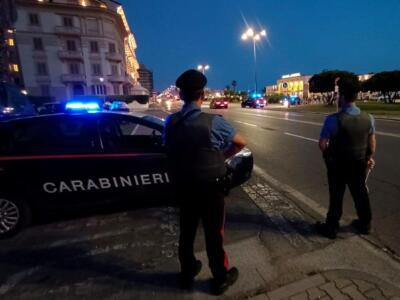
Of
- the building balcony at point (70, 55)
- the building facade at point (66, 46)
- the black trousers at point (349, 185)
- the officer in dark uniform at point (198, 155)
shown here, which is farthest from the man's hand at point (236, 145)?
the building balcony at point (70, 55)

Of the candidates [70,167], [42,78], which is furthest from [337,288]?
[42,78]

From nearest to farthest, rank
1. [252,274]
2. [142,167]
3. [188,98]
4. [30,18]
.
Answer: [188,98], [252,274], [142,167], [30,18]

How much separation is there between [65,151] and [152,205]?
1490 mm

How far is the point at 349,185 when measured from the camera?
330cm

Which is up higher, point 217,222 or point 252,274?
point 217,222

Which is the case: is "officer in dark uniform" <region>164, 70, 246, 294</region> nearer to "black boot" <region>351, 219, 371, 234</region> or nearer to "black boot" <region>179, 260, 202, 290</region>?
"black boot" <region>179, 260, 202, 290</region>

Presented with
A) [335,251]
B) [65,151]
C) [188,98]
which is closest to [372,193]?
[335,251]

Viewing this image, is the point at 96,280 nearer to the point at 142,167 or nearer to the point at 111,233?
the point at 111,233

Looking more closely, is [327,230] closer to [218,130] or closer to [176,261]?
[176,261]

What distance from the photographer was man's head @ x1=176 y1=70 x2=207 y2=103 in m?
2.19

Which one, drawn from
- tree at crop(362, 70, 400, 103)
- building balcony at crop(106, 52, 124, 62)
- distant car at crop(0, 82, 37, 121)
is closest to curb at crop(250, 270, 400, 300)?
distant car at crop(0, 82, 37, 121)

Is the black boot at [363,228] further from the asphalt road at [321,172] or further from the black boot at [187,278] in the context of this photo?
the black boot at [187,278]

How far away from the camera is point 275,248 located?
3.20 m

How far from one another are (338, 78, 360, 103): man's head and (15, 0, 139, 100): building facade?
177 ft
